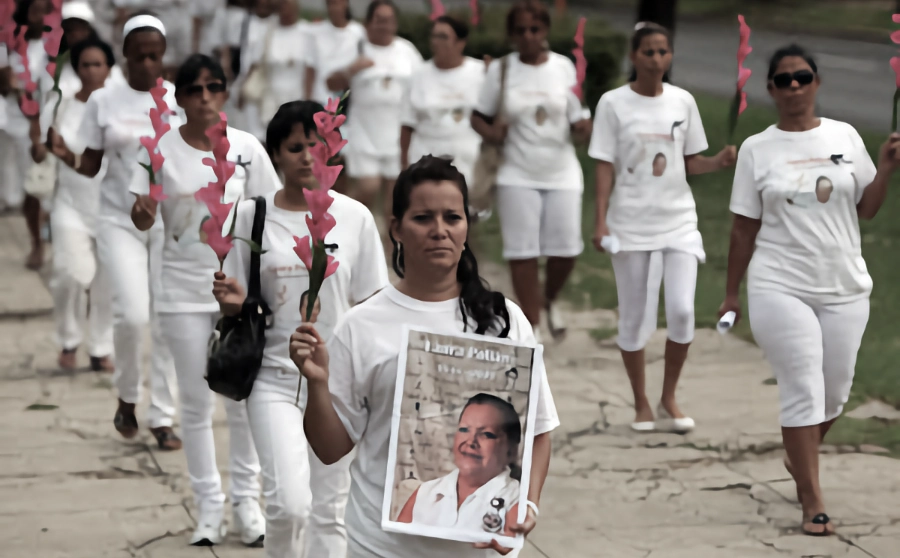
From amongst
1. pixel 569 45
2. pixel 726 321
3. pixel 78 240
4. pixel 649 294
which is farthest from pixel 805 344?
pixel 569 45

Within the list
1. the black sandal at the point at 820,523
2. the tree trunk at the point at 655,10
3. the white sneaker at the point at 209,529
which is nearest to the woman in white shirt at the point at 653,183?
the black sandal at the point at 820,523

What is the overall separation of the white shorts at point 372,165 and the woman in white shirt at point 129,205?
3.87m

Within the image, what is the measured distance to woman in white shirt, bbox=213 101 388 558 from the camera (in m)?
5.06

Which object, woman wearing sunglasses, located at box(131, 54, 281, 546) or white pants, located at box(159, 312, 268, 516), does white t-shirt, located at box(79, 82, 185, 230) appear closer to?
woman wearing sunglasses, located at box(131, 54, 281, 546)

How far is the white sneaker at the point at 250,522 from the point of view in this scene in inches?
237

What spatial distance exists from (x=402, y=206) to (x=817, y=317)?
3.08m

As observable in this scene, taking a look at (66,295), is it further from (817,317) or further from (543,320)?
(817,317)

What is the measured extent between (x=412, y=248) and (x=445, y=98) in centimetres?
593

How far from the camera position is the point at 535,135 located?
8805 millimetres

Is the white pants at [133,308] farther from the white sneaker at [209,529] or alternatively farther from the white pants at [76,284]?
the white sneaker at [209,529]

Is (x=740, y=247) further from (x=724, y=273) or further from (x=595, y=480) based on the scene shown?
(x=724, y=273)

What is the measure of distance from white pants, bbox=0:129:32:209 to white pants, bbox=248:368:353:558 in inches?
290

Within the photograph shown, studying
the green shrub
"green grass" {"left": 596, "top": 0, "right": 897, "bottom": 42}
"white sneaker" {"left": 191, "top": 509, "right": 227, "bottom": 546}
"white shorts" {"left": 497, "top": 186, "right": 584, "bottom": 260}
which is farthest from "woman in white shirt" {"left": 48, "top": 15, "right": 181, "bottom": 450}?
"green grass" {"left": 596, "top": 0, "right": 897, "bottom": 42}

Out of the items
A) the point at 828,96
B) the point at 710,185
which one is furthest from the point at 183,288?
the point at 828,96
